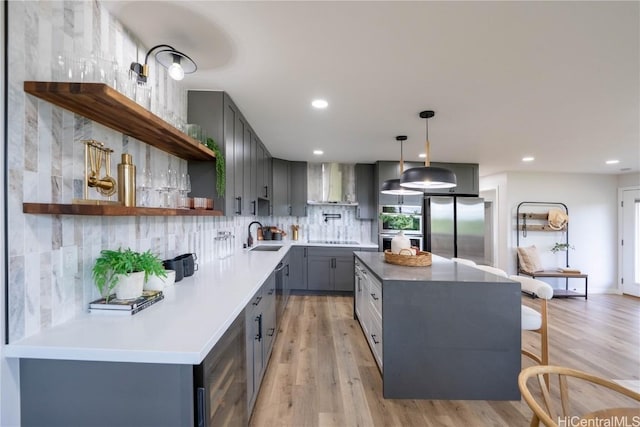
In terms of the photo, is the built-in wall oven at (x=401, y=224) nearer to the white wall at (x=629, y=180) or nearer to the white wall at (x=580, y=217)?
the white wall at (x=580, y=217)

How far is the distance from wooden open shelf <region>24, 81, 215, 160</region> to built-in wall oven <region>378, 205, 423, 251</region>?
3.50 m

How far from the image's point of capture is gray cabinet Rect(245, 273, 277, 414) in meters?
1.62

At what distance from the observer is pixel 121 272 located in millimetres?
1205

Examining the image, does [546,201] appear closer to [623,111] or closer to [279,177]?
[623,111]

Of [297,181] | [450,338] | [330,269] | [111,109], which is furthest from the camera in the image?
[297,181]

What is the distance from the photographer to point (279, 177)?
15.6ft

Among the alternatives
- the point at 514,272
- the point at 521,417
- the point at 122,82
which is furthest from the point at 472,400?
the point at 514,272

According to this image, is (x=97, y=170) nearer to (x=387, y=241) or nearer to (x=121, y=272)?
(x=121, y=272)

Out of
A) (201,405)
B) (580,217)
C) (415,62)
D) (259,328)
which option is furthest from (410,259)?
(580,217)

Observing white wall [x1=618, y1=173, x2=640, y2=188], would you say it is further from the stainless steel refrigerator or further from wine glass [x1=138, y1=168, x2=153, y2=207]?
wine glass [x1=138, y1=168, x2=153, y2=207]

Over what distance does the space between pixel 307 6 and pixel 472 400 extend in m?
2.71

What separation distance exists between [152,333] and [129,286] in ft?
1.24

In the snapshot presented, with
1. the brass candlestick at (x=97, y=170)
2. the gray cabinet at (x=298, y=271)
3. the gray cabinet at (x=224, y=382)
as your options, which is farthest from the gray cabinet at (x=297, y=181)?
the brass candlestick at (x=97, y=170)

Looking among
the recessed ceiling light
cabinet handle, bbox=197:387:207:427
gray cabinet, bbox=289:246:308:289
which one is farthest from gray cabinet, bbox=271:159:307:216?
cabinet handle, bbox=197:387:207:427
